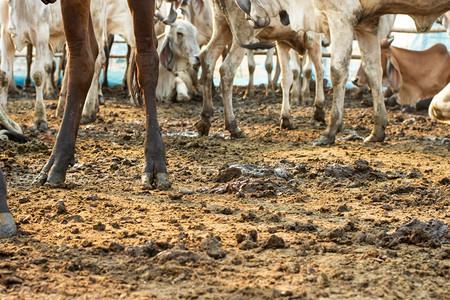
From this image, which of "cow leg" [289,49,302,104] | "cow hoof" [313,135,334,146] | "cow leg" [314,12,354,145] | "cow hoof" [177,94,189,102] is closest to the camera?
"cow leg" [314,12,354,145]

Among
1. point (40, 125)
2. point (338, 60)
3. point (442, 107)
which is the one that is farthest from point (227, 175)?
point (40, 125)

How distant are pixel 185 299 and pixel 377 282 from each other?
0.74 metres

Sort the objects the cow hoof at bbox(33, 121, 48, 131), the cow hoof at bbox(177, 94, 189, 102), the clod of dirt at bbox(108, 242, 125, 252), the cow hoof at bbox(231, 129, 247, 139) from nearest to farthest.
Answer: the clod of dirt at bbox(108, 242, 125, 252)
the cow hoof at bbox(231, 129, 247, 139)
the cow hoof at bbox(33, 121, 48, 131)
the cow hoof at bbox(177, 94, 189, 102)

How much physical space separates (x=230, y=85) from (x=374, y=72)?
168 centimetres

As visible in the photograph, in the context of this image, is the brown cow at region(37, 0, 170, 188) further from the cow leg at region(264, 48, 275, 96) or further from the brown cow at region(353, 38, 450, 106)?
the cow leg at region(264, 48, 275, 96)

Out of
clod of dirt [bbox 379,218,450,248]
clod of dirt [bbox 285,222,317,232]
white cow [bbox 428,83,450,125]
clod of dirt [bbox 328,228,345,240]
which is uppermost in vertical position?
white cow [bbox 428,83,450,125]

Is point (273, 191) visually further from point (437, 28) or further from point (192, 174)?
point (437, 28)

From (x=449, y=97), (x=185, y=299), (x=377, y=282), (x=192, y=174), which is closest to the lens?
(x=185, y=299)

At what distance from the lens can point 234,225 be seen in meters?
3.50

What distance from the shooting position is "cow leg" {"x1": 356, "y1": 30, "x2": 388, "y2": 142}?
721cm

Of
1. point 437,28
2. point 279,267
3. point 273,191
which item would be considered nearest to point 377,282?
point 279,267

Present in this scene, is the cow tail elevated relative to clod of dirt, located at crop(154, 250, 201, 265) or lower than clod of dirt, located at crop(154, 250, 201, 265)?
elevated

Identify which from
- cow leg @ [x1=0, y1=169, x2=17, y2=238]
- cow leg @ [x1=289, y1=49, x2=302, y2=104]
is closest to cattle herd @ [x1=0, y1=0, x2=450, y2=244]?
cow leg @ [x1=0, y1=169, x2=17, y2=238]

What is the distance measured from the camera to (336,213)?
389 centimetres
